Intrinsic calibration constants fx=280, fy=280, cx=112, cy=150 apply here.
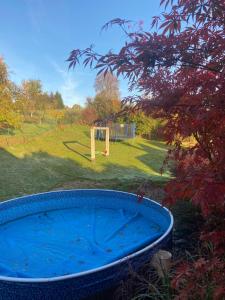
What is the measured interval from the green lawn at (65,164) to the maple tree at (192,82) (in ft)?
17.0

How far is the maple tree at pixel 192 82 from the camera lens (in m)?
1.69

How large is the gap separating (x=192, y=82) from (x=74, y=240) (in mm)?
3544

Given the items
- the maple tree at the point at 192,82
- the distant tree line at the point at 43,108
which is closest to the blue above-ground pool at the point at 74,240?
the maple tree at the point at 192,82

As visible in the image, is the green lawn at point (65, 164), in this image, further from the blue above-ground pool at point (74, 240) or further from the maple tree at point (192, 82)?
the maple tree at point (192, 82)

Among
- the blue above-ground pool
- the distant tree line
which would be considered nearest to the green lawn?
the blue above-ground pool

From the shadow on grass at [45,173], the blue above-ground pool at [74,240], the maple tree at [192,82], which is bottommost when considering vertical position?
the blue above-ground pool at [74,240]

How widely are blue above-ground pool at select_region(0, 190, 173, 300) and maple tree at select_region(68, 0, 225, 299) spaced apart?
1.37 m

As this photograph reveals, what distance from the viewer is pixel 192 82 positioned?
2166 millimetres

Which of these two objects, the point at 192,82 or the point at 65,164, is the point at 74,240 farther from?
the point at 65,164

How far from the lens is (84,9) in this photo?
941cm

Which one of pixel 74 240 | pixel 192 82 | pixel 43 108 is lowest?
pixel 74 240

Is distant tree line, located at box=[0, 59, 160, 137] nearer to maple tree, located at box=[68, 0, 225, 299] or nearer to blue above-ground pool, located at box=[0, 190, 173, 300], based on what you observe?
blue above-ground pool, located at box=[0, 190, 173, 300]

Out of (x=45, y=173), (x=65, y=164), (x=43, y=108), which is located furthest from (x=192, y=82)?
(x=43, y=108)

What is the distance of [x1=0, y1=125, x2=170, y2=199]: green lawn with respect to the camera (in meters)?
7.54
